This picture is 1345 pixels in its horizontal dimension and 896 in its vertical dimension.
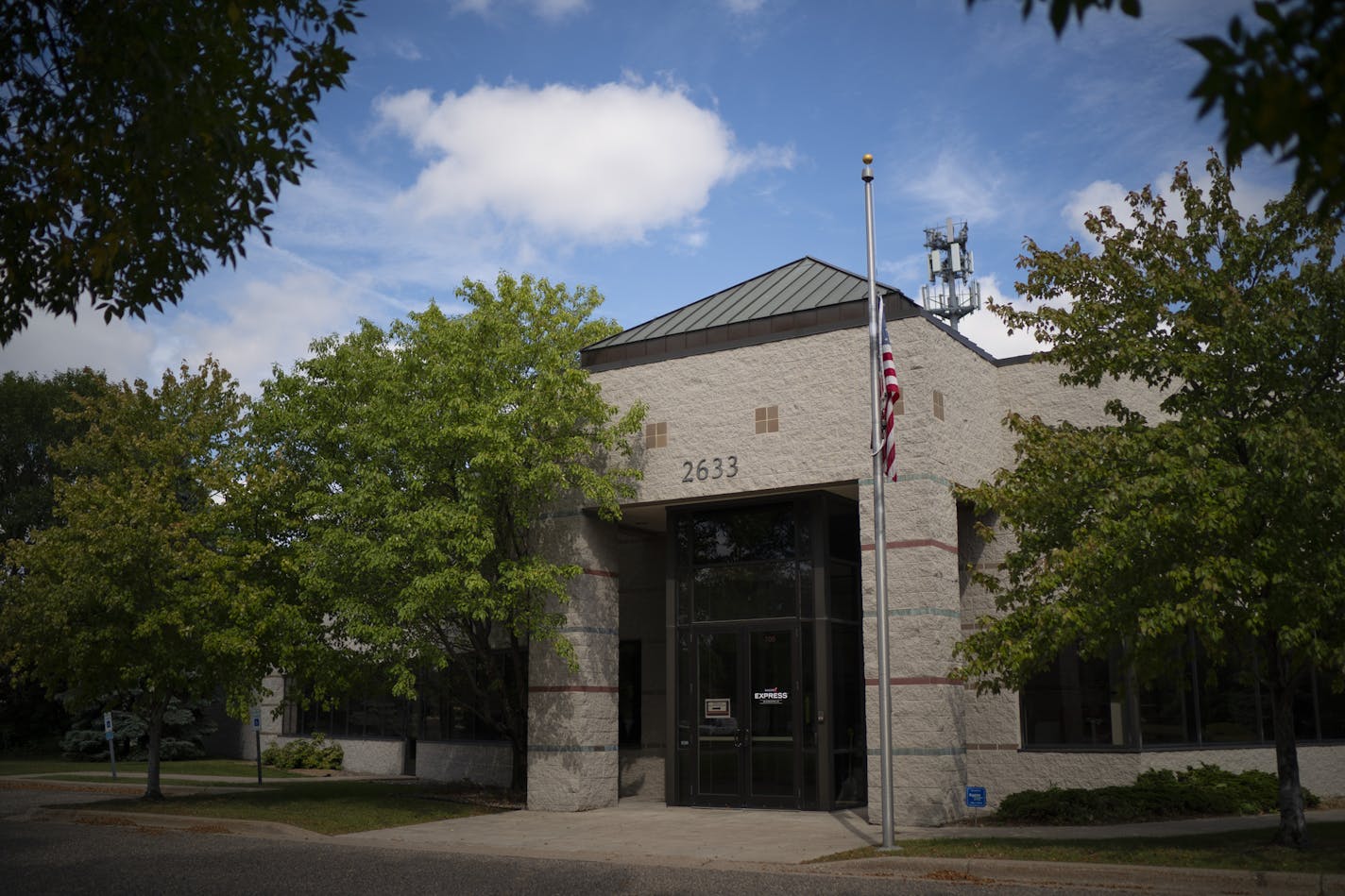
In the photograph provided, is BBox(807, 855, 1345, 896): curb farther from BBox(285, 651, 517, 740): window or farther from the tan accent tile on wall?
BBox(285, 651, 517, 740): window

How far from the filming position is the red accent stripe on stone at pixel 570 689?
64.2 ft

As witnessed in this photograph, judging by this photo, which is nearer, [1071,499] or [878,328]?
[1071,499]

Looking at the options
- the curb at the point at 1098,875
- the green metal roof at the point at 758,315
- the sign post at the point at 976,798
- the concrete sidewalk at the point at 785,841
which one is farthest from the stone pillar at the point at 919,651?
the curb at the point at 1098,875

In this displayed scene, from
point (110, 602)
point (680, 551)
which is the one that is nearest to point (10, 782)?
point (110, 602)

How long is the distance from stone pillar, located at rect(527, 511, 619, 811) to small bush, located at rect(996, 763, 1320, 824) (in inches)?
265

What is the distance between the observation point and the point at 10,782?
26938 mm

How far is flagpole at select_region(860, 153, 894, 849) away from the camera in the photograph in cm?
1355

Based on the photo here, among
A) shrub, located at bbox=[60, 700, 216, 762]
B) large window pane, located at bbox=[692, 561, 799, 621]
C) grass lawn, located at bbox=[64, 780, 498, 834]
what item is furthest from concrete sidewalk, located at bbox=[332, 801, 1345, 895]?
shrub, located at bbox=[60, 700, 216, 762]

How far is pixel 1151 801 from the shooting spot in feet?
53.0

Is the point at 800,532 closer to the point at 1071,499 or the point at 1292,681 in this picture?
the point at 1071,499

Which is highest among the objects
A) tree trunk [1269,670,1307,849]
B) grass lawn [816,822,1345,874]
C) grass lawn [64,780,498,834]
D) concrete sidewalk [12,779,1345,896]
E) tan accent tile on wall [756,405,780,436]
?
tan accent tile on wall [756,405,780,436]

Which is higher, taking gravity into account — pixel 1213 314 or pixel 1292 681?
pixel 1213 314

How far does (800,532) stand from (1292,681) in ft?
26.3

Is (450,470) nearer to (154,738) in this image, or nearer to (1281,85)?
(154,738)
